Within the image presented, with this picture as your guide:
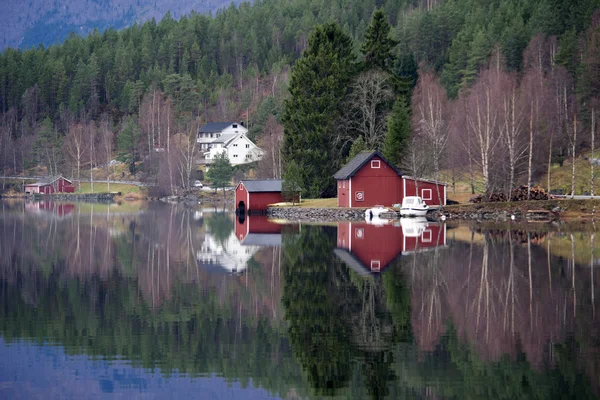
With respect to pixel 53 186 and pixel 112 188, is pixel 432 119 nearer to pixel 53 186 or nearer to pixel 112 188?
pixel 112 188

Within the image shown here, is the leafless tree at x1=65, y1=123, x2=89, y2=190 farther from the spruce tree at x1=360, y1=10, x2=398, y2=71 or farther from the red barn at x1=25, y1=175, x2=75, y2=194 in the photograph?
the spruce tree at x1=360, y1=10, x2=398, y2=71

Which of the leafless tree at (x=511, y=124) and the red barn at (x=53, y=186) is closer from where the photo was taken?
the leafless tree at (x=511, y=124)

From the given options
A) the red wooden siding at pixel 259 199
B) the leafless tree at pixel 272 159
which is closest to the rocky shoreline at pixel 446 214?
the red wooden siding at pixel 259 199

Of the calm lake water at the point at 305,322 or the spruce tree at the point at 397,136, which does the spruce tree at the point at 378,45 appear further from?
the calm lake water at the point at 305,322

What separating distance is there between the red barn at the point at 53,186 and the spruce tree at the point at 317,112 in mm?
61383

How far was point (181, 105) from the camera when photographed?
133 meters

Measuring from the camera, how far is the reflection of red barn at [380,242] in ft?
94.6

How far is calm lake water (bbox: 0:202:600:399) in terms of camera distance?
1377 cm

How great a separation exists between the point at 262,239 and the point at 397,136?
24.6 metres

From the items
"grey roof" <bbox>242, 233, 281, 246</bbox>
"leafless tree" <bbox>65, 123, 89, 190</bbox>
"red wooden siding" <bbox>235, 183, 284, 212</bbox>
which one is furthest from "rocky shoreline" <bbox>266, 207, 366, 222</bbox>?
"leafless tree" <bbox>65, 123, 89, 190</bbox>

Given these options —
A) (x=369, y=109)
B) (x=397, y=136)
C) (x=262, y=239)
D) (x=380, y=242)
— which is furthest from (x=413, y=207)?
(x=380, y=242)

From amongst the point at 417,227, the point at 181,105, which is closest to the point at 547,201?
the point at 417,227

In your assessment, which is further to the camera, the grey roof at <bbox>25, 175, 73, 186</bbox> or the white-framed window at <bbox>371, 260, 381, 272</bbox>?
the grey roof at <bbox>25, 175, 73, 186</bbox>

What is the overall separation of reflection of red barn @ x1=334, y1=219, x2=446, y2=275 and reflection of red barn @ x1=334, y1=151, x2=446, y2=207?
797cm
